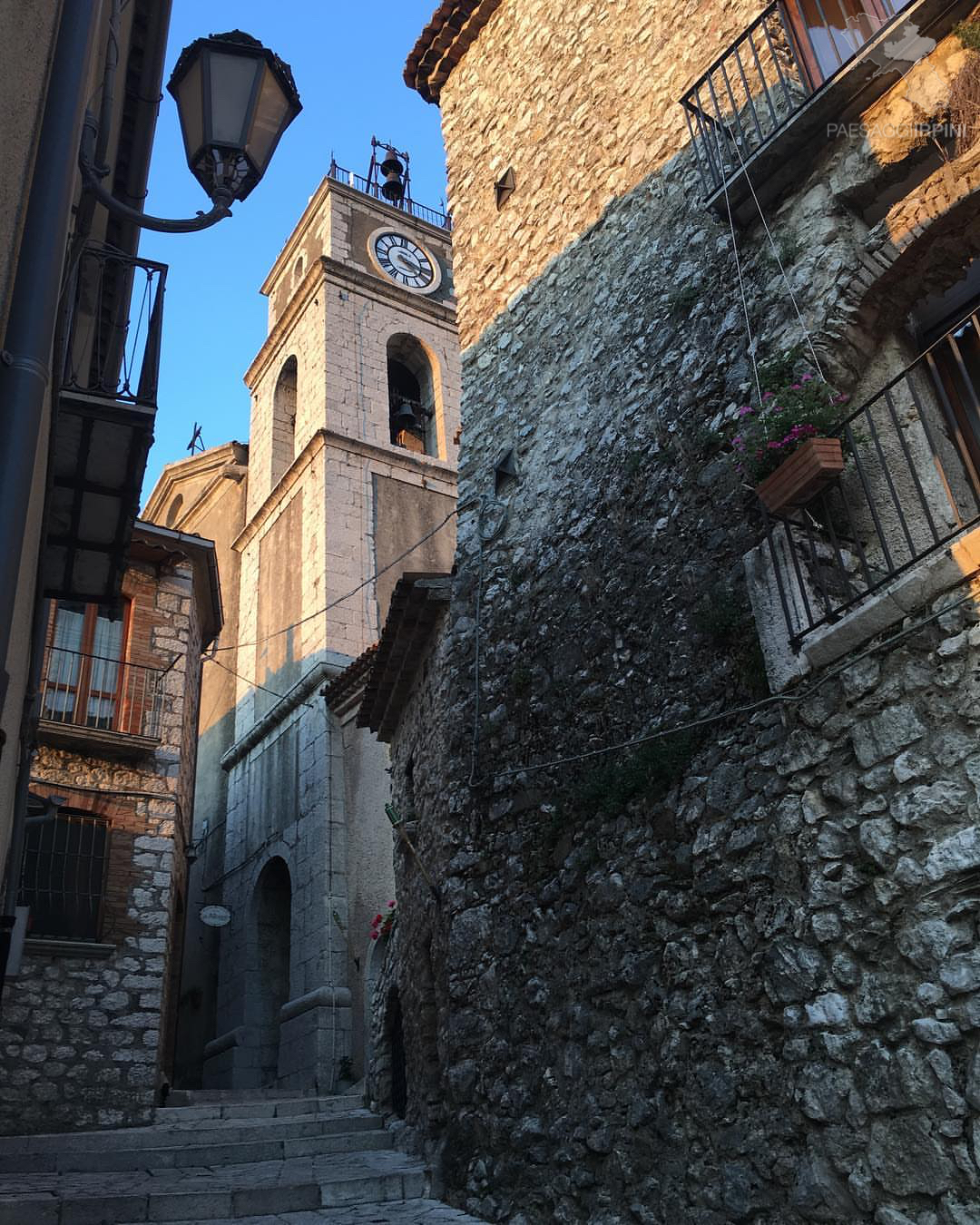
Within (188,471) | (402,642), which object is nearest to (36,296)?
(402,642)

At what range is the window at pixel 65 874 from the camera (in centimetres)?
1056

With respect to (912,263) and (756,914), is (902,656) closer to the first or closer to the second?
(756,914)

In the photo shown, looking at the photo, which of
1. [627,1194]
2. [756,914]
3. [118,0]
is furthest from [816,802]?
[118,0]

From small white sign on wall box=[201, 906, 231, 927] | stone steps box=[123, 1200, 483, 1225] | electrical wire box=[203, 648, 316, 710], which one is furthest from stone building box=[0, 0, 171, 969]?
small white sign on wall box=[201, 906, 231, 927]

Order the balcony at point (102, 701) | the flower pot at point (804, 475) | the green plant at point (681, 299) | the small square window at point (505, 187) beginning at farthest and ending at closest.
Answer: the balcony at point (102, 701) → the small square window at point (505, 187) → the green plant at point (681, 299) → the flower pot at point (804, 475)

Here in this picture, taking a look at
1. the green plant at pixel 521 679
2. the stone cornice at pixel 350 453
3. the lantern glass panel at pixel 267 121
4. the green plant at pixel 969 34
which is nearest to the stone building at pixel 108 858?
the green plant at pixel 521 679

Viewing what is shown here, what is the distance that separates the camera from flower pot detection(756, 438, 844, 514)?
4.50 metres

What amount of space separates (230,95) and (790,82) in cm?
346

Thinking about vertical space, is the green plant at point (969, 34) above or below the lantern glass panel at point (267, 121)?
above

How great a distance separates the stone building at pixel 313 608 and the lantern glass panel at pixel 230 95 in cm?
1020

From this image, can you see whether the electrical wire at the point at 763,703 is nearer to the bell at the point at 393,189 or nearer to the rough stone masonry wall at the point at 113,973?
the rough stone masonry wall at the point at 113,973

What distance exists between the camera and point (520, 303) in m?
8.16

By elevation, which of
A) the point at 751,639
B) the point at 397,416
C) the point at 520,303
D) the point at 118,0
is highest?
the point at 397,416

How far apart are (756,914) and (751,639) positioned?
4.14 ft
